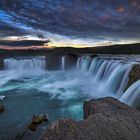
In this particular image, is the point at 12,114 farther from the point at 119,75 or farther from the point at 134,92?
A: the point at 119,75

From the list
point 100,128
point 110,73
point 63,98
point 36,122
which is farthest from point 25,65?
point 100,128

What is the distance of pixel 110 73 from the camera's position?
12062mm

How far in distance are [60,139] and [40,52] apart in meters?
29.8

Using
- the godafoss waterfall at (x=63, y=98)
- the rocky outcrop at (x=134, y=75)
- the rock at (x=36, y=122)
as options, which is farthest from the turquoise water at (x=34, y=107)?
the rocky outcrop at (x=134, y=75)

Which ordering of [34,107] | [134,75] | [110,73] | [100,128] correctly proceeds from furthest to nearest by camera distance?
[110,73], [34,107], [134,75], [100,128]

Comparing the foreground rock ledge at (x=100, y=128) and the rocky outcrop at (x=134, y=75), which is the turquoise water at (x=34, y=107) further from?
the foreground rock ledge at (x=100, y=128)

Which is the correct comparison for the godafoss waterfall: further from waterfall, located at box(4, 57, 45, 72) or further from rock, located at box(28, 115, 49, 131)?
waterfall, located at box(4, 57, 45, 72)

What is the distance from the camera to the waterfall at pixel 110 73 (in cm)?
970

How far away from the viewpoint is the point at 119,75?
10.4 meters

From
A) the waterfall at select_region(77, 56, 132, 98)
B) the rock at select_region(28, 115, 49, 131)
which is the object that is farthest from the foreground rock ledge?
the waterfall at select_region(77, 56, 132, 98)

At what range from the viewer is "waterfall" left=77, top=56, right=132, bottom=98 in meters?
9.70

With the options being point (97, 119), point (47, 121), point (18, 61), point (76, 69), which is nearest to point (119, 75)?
point (47, 121)

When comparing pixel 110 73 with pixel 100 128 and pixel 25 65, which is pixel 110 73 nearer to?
pixel 100 128

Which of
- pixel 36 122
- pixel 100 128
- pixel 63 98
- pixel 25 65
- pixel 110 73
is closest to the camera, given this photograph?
pixel 100 128
